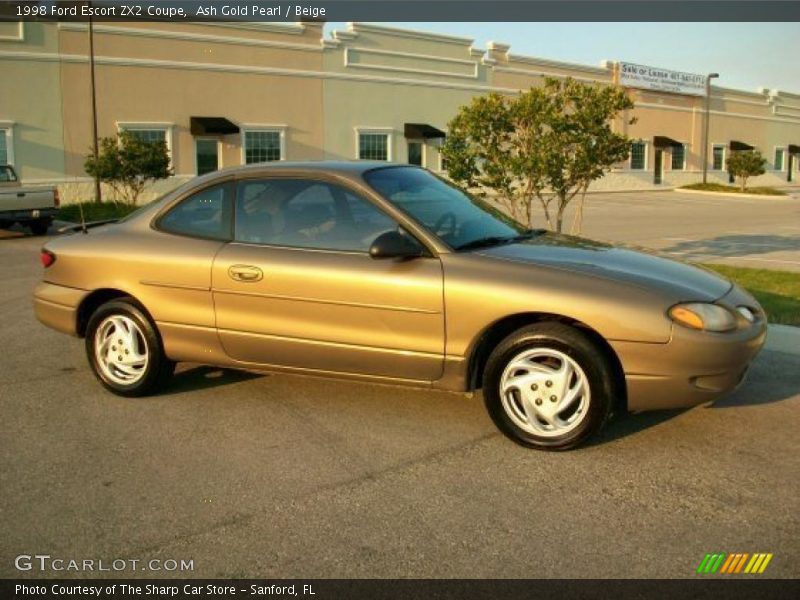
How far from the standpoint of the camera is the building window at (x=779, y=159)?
61.4 metres

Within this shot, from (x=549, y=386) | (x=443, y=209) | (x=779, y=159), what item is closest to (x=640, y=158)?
(x=779, y=159)

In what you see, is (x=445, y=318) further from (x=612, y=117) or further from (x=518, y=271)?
(x=612, y=117)

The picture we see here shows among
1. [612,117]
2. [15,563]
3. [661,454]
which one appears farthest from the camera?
[612,117]

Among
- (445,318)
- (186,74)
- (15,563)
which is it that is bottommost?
(15,563)

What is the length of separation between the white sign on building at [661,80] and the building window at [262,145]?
23436mm

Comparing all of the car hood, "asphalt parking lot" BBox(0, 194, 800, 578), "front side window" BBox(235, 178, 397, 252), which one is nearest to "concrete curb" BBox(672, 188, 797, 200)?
"asphalt parking lot" BBox(0, 194, 800, 578)

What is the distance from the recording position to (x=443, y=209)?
17.0 feet

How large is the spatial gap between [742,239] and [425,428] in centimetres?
1450

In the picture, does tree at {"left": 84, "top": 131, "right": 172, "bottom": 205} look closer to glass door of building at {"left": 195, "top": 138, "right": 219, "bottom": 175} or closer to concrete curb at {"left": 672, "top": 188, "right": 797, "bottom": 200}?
glass door of building at {"left": 195, "top": 138, "right": 219, "bottom": 175}

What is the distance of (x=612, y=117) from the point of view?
11445mm

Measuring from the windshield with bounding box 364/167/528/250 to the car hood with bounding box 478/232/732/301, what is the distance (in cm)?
19

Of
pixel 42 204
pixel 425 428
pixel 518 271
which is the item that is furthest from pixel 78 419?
pixel 42 204

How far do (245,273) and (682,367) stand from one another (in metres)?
2.63

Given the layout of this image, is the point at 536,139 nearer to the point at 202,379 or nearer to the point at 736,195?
the point at 202,379
